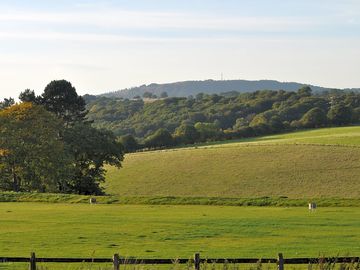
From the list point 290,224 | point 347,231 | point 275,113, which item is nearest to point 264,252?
point 347,231

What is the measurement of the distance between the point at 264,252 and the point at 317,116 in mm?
123848

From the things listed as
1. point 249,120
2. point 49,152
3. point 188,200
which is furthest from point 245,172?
point 249,120

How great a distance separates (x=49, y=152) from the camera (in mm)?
75625

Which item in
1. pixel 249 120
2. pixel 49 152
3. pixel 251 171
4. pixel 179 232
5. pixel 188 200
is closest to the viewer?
pixel 179 232

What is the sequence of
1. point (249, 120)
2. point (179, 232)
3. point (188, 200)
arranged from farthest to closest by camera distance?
point (249, 120) → point (188, 200) → point (179, 232)

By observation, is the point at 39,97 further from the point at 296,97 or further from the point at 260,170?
the point at 296,97

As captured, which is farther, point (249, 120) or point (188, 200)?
point (249, 120)

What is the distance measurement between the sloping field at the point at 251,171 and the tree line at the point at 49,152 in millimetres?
5404

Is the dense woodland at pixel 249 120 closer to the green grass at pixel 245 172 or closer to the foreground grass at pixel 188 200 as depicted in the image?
the green grass at pixel 245 172

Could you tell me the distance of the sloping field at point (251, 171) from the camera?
3167 inches

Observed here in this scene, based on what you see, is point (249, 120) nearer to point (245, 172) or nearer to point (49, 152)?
point (245, 172)

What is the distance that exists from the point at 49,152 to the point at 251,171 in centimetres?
2800

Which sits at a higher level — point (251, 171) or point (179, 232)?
point (179, 232)

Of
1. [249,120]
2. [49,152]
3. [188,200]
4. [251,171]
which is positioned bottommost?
[188,200]
